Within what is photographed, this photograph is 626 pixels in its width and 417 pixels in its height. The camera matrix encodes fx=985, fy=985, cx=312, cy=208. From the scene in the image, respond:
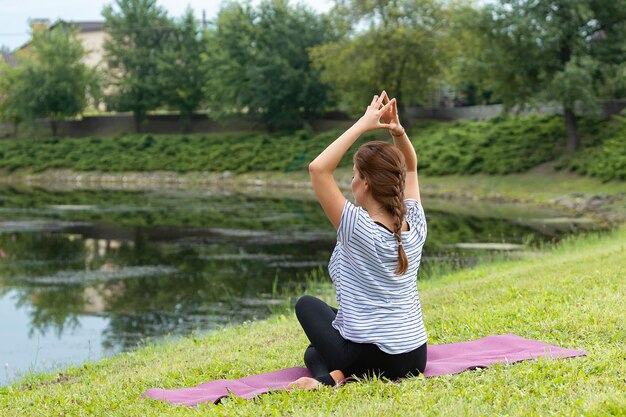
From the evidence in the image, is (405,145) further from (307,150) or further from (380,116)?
(307,150)

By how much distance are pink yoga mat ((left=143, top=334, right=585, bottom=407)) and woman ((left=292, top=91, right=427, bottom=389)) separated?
249mm

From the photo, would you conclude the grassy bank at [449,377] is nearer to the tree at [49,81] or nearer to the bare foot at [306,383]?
the bare foot at [306,383]

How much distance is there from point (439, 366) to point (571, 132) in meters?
33.2

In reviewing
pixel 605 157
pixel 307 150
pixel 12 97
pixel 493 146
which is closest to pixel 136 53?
pixel 12 97

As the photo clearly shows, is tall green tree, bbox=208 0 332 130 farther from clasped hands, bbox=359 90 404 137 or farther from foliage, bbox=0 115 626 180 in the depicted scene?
clasped hands, bbox=359 90 404 137

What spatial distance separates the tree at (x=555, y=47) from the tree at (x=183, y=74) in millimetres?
25765

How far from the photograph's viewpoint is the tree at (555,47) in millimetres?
34750

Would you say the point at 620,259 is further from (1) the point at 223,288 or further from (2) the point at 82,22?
(2) the point at 82,22

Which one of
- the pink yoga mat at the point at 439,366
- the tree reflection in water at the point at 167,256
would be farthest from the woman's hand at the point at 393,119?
the tree reflection in water at the point at 167,256

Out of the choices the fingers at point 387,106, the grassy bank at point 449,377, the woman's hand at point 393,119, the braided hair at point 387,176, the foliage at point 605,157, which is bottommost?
the foliage at point 605,157

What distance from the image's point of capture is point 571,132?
37.8 m

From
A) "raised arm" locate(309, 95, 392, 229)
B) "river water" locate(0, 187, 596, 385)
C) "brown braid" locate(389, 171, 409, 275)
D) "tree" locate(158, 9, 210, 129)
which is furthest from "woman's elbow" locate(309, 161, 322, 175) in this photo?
"tree" locate(158, 9, 210, 129)

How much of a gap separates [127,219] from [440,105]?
30.0 meters

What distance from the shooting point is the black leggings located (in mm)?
5926
